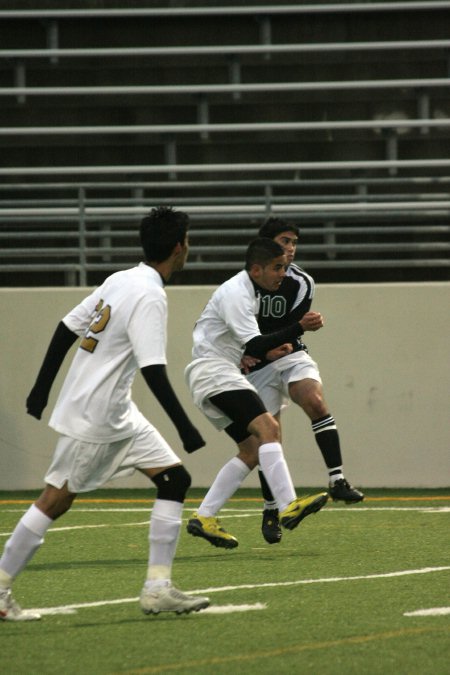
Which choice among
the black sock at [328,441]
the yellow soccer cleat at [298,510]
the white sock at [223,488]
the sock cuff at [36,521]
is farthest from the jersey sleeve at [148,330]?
the black sock at [328,441]

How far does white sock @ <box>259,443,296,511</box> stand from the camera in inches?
295

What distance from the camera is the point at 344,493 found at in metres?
8.59

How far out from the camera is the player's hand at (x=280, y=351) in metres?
8.34

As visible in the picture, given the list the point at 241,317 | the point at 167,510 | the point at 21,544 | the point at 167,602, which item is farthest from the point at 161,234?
the point at 241,317

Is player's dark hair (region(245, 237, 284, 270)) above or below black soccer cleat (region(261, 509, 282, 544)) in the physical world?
above

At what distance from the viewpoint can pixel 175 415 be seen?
534 cm

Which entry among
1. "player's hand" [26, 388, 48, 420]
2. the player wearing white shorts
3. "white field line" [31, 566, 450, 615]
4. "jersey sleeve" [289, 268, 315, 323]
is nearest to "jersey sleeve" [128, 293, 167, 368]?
"player's hand" [26, 388, 48, 420]

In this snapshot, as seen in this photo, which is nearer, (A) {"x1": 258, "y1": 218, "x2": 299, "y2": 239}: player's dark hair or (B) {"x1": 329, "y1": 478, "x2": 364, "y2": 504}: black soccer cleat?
(B) {"x1": 329, "y1": 478, "x2": 364, "y2": 504}: black soccer cleat

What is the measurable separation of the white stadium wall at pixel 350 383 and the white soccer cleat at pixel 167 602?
6.44 m

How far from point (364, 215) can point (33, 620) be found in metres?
7.63

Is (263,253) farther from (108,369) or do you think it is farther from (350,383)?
(350,383)

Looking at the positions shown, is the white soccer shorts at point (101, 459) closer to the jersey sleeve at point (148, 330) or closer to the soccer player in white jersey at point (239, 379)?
the jersey sleeve at point (148, 330)

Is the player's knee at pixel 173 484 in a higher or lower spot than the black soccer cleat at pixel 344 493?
higher

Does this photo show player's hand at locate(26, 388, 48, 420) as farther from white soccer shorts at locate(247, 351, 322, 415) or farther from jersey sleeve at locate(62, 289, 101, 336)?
white soccer shorts at locate(247, 351, 322, 415)
